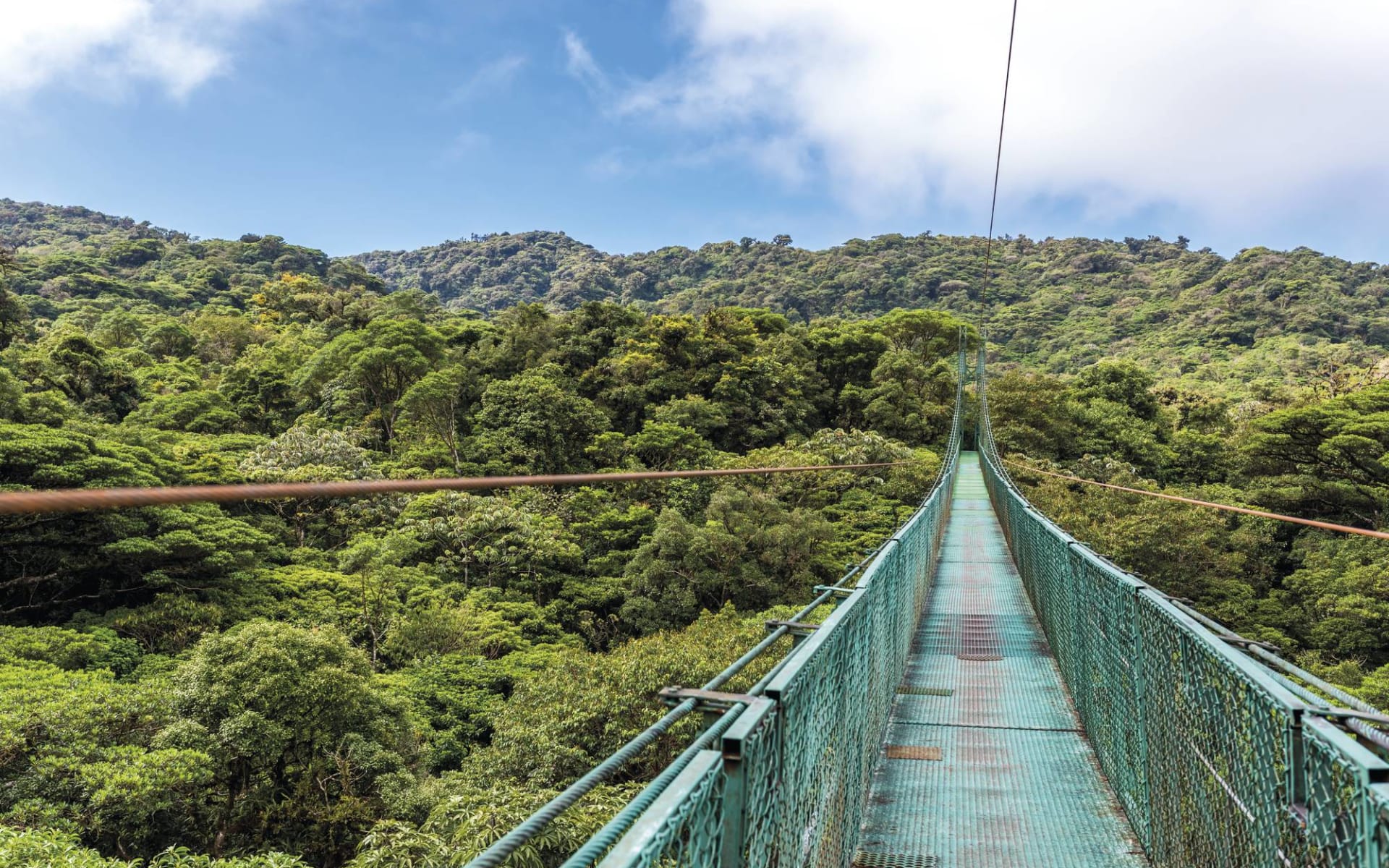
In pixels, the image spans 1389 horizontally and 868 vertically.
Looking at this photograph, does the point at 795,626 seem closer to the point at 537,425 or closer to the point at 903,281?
the point at 537,425

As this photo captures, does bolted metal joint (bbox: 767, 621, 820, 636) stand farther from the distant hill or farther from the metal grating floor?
the distant hill

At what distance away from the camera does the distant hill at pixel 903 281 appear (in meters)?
43.1

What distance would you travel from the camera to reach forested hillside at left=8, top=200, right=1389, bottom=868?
333 inches

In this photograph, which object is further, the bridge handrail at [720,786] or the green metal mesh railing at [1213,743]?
the green metal mesh railing at [1213,743]

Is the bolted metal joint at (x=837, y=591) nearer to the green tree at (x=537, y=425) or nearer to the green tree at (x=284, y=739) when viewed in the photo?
the green tree at (x=284, y=739)

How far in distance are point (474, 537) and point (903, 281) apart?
5409 centimetres

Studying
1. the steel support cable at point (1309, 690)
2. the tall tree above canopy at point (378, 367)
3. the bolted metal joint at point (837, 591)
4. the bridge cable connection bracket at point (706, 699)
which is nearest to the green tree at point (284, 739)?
the bolted metal joint at point (837, 591)

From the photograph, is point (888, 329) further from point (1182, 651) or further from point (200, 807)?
point (1182, 651)

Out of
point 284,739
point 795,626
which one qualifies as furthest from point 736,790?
point 284,739

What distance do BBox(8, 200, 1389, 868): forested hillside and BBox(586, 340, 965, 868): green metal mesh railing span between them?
13.4 feet

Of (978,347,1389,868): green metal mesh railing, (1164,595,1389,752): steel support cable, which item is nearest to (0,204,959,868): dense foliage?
(978,347,1389,868): green metal mesh railing

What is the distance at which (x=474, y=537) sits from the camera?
17062mm

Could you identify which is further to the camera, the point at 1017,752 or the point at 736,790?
the point at 1017,752

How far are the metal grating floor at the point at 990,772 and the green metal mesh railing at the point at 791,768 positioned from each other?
15cm
